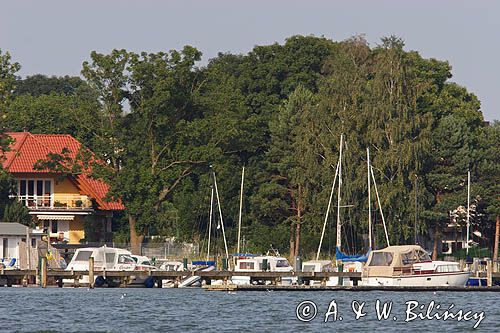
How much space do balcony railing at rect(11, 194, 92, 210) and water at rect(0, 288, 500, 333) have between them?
2375 centimetres

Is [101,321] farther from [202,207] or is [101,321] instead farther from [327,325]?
[202,207]

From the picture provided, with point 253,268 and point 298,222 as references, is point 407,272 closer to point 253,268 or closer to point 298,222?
point 253,268

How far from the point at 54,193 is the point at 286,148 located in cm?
1753

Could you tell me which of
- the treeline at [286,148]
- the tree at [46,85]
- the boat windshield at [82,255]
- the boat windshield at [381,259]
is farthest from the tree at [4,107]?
the tree at [46,85]

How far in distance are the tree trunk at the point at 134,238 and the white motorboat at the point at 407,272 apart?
995 inches

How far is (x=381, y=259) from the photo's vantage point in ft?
268

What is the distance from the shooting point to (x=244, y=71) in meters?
119

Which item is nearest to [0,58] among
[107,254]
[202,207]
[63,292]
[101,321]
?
[202,207]

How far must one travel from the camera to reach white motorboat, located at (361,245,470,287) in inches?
3162

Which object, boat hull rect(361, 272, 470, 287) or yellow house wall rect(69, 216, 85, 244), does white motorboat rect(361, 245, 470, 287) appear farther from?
yellow house wall rect(69, 216, 85, 244)

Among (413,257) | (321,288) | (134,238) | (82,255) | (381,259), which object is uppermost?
(134,238)

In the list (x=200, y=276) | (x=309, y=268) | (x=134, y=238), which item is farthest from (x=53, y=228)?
(x=309, y=268)

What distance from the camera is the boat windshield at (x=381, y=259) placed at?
3211 inches

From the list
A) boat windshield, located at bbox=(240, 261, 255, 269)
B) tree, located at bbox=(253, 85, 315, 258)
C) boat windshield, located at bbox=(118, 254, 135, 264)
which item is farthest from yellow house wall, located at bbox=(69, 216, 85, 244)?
boat windshield, located at bbox=(240, 261, 255, 269)
